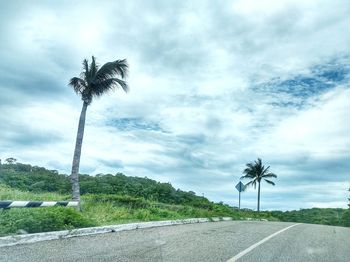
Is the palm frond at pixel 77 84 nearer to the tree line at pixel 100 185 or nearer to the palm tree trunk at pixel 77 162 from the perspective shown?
the palm tree trunk at pixel 77 162

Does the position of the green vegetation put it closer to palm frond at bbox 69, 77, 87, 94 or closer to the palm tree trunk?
the palm tree trunk

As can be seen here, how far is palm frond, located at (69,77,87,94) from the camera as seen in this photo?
28444 millimetres

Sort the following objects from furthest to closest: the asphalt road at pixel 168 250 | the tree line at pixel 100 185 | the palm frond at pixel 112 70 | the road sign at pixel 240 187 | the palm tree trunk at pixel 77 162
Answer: the tree line at pixel 100 185 → the road sign at pixel 240 187 → the palm frond at pixel 112 70 → the palm tree trunk at pixel 77 162 → the asphalt road at pixel 168 250

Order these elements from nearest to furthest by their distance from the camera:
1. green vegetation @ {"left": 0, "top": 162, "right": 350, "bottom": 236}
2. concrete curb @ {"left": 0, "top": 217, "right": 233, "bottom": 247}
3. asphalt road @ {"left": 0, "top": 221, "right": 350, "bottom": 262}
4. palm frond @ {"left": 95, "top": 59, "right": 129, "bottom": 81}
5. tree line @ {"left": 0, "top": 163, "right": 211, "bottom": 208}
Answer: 1. asphalt road @ {"left": 0, "top": 221, "right": 350, "bottom": 262}
2. concrete curb @ {"left": 0, "top": 217, "right": 233, "bottom": 247}
3. green vegetation @ {"left": 0, "top": 162, "right": 350, "bottom": 236}
4. palm frond @ {"left": 95, "top": 59, "right": 129, "bottom": 81}
5. tree line @ {"left": 0, "top": 163, "right": 211, "bottom": 208}

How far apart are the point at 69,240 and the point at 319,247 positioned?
5.99 metres

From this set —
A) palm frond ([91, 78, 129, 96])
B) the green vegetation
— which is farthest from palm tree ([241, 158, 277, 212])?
palm frond ([91, 78, 129, 96])

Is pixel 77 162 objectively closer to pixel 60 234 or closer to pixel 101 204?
pixel 101 204

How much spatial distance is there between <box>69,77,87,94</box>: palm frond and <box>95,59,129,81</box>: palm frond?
1036 mm

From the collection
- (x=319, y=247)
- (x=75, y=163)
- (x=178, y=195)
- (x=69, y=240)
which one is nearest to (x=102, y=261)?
(x=69, y=240)

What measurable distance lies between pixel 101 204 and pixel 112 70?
1003cm

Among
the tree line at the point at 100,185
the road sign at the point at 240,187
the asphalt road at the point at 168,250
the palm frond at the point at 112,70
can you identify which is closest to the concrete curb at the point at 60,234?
the asphalt road at the point at 168,250

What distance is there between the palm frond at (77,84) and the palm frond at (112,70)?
1.04 m

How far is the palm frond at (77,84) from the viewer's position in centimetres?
2844

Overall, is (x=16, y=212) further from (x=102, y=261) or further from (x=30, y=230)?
(x=102, y=261)
